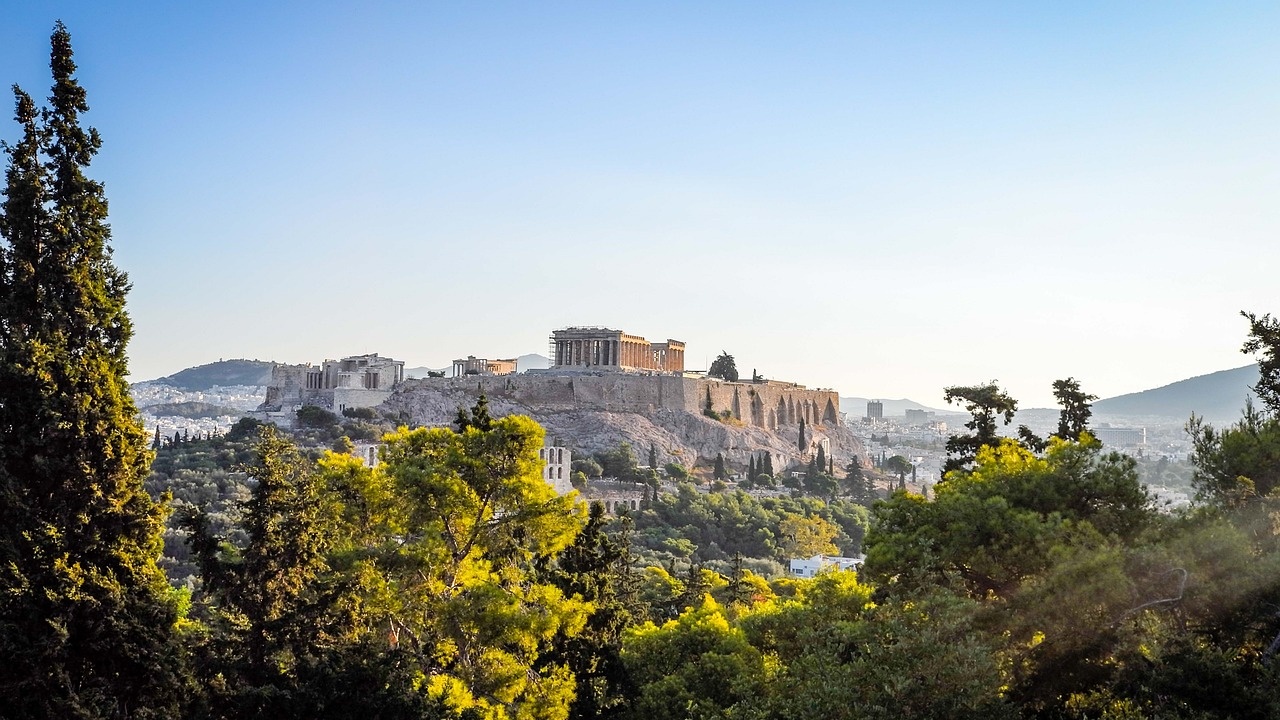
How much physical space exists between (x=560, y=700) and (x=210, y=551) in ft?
18.2

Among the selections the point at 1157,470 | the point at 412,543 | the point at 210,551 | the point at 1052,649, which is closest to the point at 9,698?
the point at 210,551

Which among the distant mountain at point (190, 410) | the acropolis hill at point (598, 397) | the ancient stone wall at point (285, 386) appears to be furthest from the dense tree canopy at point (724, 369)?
the distant mountain at point (190, 410)

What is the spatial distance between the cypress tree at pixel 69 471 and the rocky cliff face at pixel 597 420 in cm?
6792

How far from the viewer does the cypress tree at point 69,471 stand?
1307cm

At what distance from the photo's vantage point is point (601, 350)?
101 meters

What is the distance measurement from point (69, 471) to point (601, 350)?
87.4m

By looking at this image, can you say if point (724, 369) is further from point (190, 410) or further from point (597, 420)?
point (190, 410)

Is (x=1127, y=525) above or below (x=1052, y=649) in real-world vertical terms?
above

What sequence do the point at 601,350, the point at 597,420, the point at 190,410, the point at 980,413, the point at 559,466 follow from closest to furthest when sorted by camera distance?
the point at 980,413 → the point at 559,466 → the point at 597,420 → the point at 601,350 → the point at 190,410

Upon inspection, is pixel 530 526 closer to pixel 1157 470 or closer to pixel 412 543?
pixel 412 543

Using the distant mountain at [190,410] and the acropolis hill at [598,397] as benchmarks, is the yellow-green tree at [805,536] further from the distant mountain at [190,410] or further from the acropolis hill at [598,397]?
the distant mountain at [190,410]

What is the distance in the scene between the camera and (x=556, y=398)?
9344cm

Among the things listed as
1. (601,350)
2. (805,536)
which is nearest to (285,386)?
(601,350)

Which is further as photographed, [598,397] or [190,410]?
[190,410]
